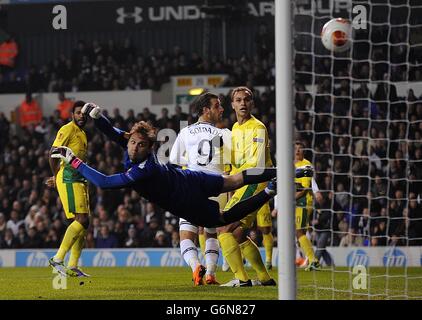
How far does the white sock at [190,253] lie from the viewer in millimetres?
10297

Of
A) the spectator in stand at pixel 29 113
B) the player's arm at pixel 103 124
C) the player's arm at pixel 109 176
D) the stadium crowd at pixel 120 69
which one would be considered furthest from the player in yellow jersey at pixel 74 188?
the spectator in stand at pixel 29 113

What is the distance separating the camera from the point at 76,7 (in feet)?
78.1

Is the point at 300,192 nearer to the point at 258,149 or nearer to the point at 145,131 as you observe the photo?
the point at 258,149

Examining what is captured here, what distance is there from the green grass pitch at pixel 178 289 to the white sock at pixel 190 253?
0.26m

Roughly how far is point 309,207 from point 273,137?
19.1 ft

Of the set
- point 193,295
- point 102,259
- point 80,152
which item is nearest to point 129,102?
point 102,259

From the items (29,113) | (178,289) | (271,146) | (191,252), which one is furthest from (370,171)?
(29,113)

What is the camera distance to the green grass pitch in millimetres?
9141

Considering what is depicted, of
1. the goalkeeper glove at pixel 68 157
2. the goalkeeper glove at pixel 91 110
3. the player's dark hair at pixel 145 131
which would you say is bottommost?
the goalkeeper glove at pixel 68 157

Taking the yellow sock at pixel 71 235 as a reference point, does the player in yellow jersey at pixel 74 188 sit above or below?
above

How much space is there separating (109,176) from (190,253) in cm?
215

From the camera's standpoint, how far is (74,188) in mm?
11883

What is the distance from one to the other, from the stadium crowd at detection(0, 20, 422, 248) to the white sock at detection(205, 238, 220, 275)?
4.68 metres

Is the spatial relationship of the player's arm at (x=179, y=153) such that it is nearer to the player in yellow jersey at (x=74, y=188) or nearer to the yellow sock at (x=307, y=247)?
the player in yellow jersey at (x=74, y=188)
